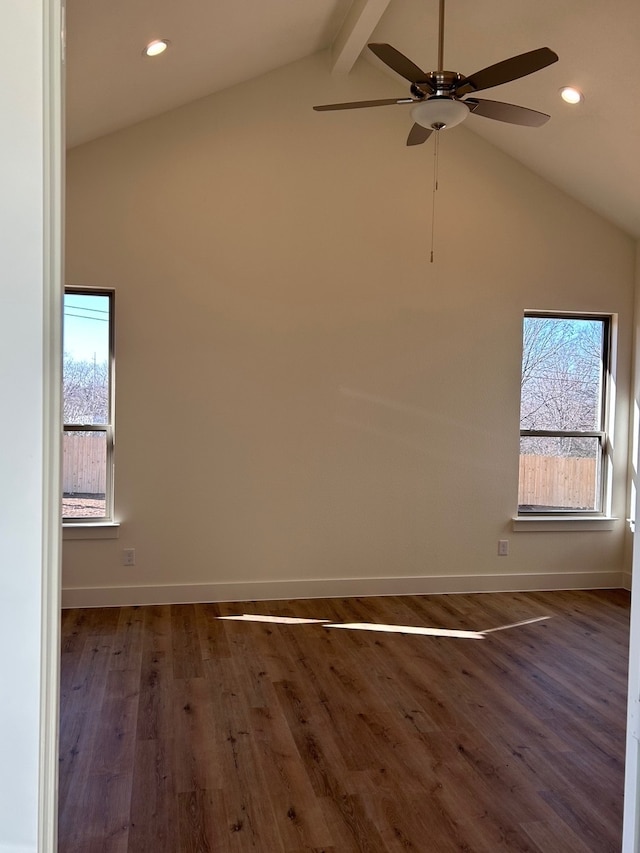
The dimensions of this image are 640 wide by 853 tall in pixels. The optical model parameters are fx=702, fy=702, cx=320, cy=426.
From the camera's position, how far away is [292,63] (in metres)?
4.73

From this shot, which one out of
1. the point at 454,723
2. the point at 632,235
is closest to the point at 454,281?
the point at 632,235

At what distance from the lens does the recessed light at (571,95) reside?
13.1 ft

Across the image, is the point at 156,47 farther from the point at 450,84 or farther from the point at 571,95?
the point at 571,95

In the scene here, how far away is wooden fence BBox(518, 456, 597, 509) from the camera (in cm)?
531

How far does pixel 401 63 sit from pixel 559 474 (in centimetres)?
352

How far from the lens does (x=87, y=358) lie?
4.60 m

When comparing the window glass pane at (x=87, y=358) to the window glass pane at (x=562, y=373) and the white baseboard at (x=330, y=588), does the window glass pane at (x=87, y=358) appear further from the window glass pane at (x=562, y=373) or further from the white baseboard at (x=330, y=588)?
the window glass pane at (x=562, y=373)

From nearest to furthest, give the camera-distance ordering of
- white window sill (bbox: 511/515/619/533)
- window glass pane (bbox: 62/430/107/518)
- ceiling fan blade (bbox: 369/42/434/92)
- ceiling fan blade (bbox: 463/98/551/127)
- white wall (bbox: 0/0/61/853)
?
white wall (bbox: 0/0/61/853), ceiling fan blade (bbox: 369/42/434/92), ceiling fan blade (bbox: 463/98/551/127), window glass pane (bbox: 62/430/107/518), white window sill (bbox: 511/515/619/533)

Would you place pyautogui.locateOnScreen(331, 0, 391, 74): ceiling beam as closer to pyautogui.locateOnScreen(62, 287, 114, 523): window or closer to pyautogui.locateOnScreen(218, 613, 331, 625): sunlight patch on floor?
pyautogui.locateOnScreen(62, 287, 114, 523): window

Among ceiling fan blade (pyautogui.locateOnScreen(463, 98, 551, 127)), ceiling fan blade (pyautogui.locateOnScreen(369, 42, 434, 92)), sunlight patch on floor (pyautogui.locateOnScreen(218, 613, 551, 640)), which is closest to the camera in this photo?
ceiling fan blade (pyautogui.locateOnScreen(369, 42, 434, 92))

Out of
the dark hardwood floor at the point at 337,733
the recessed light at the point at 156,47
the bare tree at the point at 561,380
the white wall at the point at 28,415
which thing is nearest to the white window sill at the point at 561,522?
the bare tree at the point at 561,380

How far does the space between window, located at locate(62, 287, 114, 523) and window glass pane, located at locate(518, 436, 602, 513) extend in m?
3.00

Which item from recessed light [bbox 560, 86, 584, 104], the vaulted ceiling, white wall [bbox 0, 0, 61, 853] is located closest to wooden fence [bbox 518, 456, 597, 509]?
the vaulted ceiling

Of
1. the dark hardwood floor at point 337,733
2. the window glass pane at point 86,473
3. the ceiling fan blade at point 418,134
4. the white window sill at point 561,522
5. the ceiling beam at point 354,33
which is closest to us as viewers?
the dark hardwood floor at point 337,733
